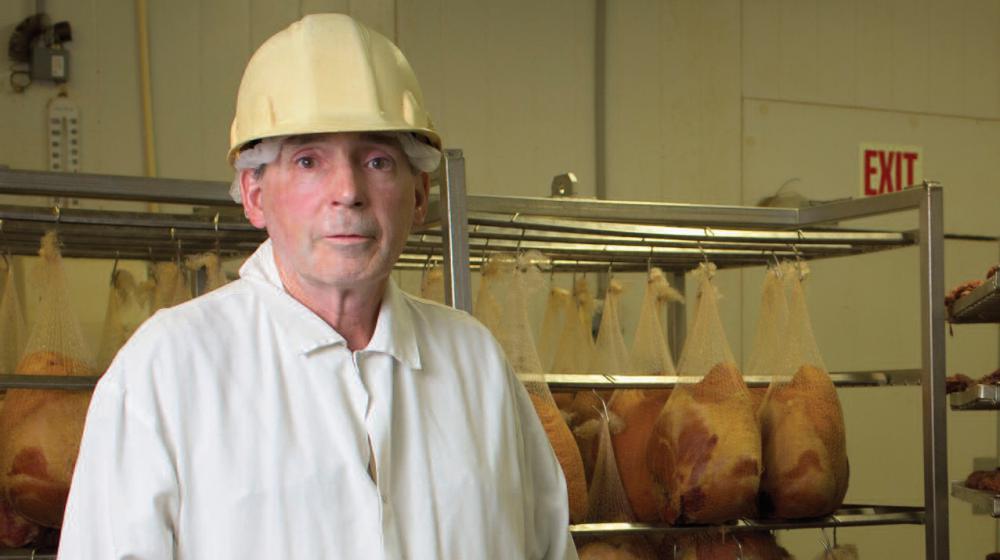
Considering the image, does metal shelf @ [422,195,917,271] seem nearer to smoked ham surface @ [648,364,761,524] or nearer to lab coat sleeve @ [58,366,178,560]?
smoked ham surface @ [648,364,761,524]

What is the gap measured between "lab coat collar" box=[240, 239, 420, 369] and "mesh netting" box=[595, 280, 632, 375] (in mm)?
1164

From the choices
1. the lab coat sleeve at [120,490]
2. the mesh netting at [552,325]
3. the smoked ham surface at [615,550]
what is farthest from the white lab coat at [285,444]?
the mesh netting at [552,325]

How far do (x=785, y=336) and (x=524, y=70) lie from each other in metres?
1.74

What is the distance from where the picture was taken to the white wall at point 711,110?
3.54 m

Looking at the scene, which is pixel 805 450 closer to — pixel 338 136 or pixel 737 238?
pixel 737 238

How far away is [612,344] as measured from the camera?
267 centimetres

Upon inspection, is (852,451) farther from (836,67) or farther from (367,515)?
(367,515)

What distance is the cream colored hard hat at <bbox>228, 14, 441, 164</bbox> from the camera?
138cm

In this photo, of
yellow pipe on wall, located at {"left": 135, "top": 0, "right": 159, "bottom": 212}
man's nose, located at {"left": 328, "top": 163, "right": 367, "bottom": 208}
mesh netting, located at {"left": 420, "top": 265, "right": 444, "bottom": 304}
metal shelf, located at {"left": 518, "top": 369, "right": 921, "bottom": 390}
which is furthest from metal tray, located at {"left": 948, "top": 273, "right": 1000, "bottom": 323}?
yellow pipe on wall, located at {"left": 135, "top": 0, "right": 159, "bottom": 212}

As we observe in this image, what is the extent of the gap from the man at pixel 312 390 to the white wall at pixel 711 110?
215cm

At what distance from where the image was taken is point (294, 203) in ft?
4.64

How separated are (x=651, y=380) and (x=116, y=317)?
1.14 metres

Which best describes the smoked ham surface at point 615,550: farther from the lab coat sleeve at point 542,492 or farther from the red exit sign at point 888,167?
the red exit sign at point 888,167

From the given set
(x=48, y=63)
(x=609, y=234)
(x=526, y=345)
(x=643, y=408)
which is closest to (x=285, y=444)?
(x=526, y=345)
